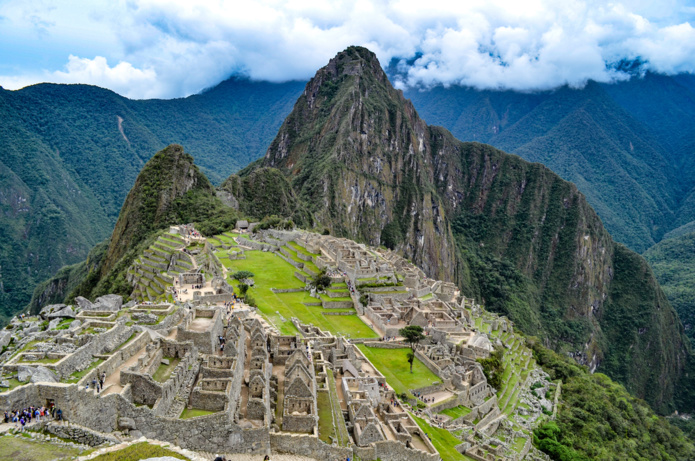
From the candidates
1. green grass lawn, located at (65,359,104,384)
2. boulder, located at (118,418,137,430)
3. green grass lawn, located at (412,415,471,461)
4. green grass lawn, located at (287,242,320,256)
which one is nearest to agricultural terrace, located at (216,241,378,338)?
green grass lawn, located at (287,242,320,256)

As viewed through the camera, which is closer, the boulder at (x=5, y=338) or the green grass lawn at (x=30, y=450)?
the green grass lawn at (x=30, y=450)

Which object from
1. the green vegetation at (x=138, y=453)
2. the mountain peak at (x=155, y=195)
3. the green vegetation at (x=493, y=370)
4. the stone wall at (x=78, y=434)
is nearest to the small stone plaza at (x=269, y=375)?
the stone wall at (x=78, y=434)

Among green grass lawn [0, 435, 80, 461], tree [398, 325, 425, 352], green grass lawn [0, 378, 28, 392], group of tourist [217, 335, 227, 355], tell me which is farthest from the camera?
tree [398, 325, 425, 352]

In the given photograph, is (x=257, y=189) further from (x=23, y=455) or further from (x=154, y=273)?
(x=23, y=455)

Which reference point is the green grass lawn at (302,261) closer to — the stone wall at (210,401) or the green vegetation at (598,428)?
the green vegetation at (598,428)

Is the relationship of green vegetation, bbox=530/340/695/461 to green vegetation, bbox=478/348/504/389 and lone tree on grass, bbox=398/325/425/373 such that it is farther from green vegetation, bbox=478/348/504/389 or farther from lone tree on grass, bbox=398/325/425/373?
lone tree on grass, bbox=398/325/425/373
